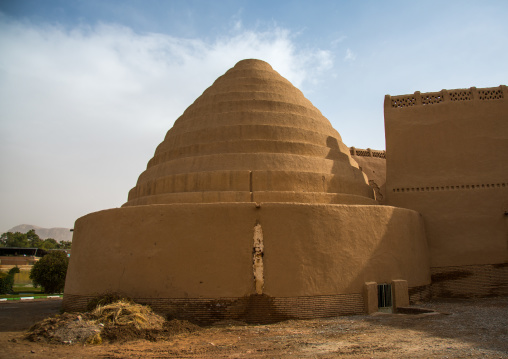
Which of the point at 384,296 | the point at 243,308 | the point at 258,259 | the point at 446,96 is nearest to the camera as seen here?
the point at 243,308

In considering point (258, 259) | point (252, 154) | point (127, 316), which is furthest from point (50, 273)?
point (258, 259)

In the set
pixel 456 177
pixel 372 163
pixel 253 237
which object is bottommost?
pixel 253 237

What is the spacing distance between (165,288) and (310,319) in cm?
349

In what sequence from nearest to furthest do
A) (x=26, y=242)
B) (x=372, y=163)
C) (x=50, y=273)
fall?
(x=372, y=163) → (x=50, y=273) → (x=26, y=242)

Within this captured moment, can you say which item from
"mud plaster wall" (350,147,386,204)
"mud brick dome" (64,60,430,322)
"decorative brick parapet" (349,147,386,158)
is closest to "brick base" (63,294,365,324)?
"mud brick dome" (64,60,430,322)

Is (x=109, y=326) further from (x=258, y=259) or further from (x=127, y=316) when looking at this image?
(x=258, y=259)

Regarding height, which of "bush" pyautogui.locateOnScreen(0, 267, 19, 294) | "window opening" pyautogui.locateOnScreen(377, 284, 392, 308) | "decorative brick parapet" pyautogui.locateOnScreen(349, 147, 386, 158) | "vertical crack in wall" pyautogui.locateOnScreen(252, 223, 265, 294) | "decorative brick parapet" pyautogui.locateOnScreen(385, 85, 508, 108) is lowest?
"bush" pyautogui.locateOnScreen(0, 267, 19, 294)

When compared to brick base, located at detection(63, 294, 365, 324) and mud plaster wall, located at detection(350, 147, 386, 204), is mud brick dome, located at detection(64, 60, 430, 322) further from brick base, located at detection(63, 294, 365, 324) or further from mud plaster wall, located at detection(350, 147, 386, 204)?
mud plaster wall, located at detection(350, 147, 386, 204)

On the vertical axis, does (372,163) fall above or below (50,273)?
above

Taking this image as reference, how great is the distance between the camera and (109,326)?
8.45m

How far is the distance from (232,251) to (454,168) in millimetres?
8830

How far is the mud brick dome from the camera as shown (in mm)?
9883

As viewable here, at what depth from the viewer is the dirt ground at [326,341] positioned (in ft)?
21.5

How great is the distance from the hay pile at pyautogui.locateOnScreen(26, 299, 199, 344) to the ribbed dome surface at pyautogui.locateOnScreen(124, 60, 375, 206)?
12.4 feet
